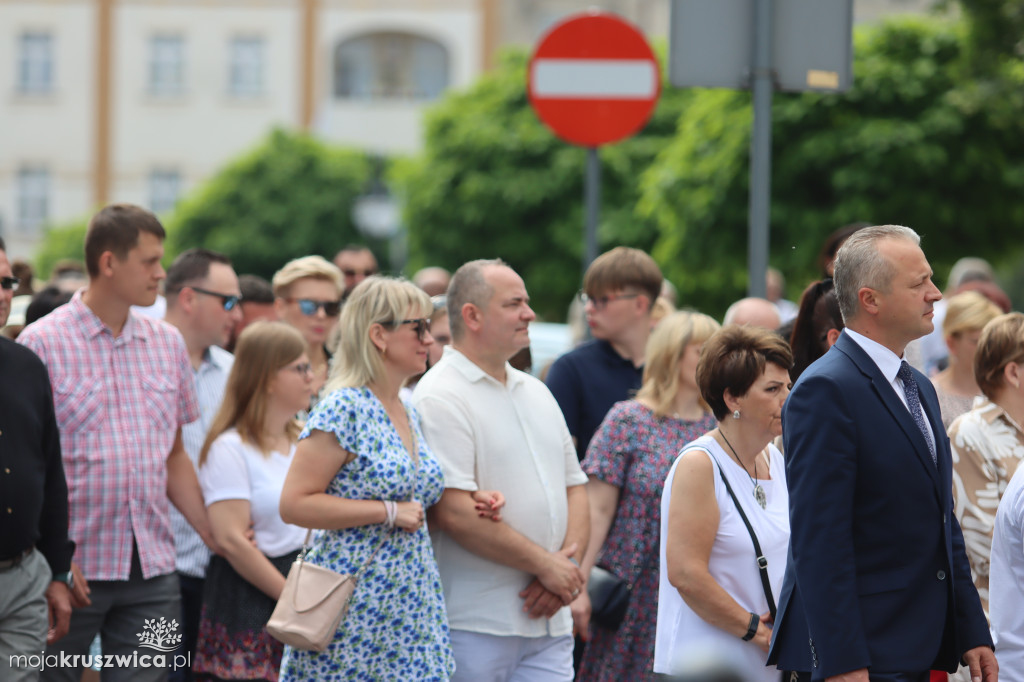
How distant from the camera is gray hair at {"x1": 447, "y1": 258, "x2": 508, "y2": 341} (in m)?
5.55

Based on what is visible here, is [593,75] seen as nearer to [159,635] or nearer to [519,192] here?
[159,635]

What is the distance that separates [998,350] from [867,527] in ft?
6.36

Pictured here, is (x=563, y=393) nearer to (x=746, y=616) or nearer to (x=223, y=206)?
(x=746, y=616)

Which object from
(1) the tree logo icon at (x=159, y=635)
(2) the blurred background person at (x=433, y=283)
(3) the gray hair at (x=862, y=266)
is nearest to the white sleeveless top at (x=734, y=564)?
(3) the gray hair at (x=862, y=266)

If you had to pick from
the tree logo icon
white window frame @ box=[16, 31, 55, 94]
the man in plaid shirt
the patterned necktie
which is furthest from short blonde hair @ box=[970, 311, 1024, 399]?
white window frame @ box=[16, 31, 55, 94]

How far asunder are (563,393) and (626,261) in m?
0.73

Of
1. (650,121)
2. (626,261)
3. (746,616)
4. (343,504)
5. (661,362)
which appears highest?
(650,121)

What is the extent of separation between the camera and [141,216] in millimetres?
5863

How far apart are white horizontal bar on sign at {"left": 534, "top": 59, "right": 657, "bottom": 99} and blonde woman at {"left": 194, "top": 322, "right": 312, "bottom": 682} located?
2244 mm

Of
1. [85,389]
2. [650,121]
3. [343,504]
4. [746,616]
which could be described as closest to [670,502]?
[746,616]

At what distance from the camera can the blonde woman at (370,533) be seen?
16.2ft

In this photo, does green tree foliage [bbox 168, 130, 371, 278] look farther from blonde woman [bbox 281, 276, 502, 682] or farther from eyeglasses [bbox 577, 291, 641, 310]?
blonde woman [bbox 281, 276, 502, 682]

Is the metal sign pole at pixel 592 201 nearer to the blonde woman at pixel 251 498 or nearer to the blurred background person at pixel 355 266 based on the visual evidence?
the blonde woman at pixel 251 498

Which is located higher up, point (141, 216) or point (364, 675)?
point (141, 216)
